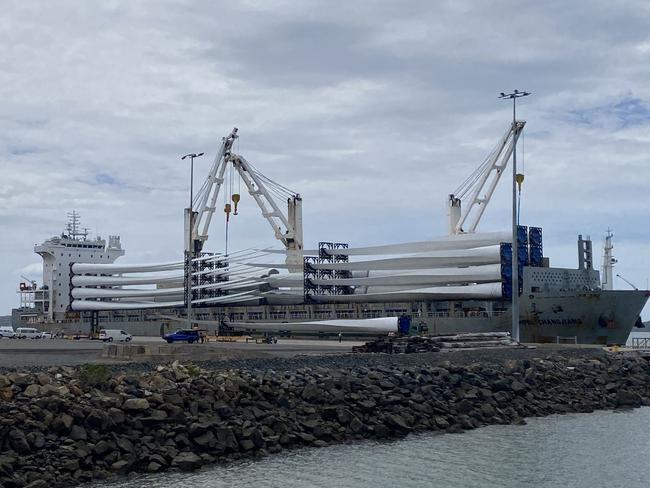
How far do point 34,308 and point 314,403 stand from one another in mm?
111233

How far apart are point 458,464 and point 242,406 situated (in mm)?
5988

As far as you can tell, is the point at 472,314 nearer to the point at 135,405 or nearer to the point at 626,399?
the point at 626,399

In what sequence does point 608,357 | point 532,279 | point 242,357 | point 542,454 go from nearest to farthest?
point 542,454 → point 242,357 → point 608,357 → point 532,279

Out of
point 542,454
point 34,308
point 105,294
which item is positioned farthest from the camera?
point 34,308

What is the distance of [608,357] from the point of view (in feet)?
135

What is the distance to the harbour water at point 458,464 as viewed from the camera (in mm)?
19609

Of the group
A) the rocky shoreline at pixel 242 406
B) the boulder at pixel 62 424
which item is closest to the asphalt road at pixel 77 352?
the rocky shoreline at pixel 242 406

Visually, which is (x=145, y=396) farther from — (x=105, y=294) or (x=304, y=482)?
(x=105, y=294)

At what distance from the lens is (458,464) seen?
21656 mm

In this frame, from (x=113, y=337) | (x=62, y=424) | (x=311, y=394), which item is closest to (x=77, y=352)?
(x=311, y=394)

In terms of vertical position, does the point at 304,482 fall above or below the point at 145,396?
below

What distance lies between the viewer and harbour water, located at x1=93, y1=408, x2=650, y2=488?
64.3 feet

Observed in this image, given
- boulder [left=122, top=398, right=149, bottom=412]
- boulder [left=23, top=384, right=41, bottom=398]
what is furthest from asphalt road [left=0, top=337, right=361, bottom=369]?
boulder [left=122, top=398, right=149, bottom=412]

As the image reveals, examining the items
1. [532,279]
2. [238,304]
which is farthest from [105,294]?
[532,279]
